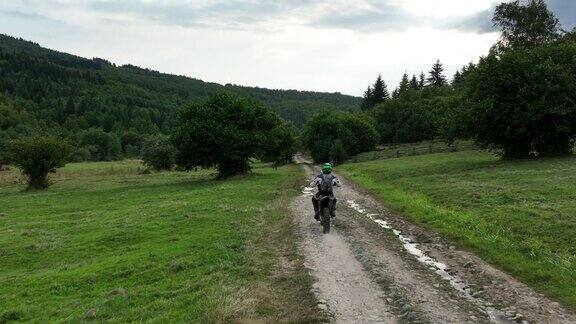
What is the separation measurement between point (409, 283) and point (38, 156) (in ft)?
160

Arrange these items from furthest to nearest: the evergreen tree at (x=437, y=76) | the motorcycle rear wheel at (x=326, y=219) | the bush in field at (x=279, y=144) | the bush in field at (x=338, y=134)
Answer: the evergreen tree at (x=437, y=76) < the bush in field at (x=338, y=134) < the bush in field at (x=279, y=144) < the motorcycle rear wheel at (x=326, y=219)

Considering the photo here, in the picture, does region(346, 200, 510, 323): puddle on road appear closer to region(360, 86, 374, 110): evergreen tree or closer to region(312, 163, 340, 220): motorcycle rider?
region(312, 163, 340, 220): motorcycle rider

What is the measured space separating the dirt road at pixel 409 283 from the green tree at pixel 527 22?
2257 inches

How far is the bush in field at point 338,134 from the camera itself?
318 feet

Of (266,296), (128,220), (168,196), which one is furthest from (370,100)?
(266,296)

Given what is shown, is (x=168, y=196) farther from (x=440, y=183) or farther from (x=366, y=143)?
(x=366, y=143)

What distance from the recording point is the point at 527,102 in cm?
4262

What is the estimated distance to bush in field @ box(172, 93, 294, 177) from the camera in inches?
2008

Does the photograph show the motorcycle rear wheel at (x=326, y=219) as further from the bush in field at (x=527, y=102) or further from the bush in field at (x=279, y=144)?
the bush in field at (x=279, y=144)

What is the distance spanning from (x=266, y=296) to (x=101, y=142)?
582 feet

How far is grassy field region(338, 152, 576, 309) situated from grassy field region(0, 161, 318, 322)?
6054 millimetres

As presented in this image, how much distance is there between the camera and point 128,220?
24.5 meters

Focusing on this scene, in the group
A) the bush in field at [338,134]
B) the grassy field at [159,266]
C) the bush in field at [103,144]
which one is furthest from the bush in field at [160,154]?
the bush in field at [103,144]

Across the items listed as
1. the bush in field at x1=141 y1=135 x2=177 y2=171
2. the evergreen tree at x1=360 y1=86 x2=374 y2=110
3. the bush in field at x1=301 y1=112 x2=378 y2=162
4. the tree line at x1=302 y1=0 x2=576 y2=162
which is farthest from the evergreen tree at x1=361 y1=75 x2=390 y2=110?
the tree line at x1=302 y1=0 x2=576 y2=162
